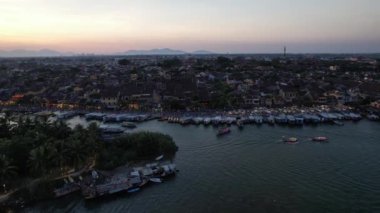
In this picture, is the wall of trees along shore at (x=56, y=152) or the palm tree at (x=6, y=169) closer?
the palm tree at (x=6, y=169)

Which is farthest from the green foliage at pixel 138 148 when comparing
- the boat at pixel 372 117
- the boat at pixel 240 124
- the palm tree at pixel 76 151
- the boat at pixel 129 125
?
the boat at pixel 372 117

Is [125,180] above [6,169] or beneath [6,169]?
beneath

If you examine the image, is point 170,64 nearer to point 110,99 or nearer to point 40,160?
point 110,99

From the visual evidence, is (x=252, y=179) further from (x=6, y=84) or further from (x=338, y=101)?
(x=6, y=84)

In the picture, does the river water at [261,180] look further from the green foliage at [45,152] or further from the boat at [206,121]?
the boat at [206,121]

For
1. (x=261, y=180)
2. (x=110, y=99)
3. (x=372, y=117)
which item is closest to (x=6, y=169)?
(x=261, y=180)

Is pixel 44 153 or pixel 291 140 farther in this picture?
pixel 291 140
